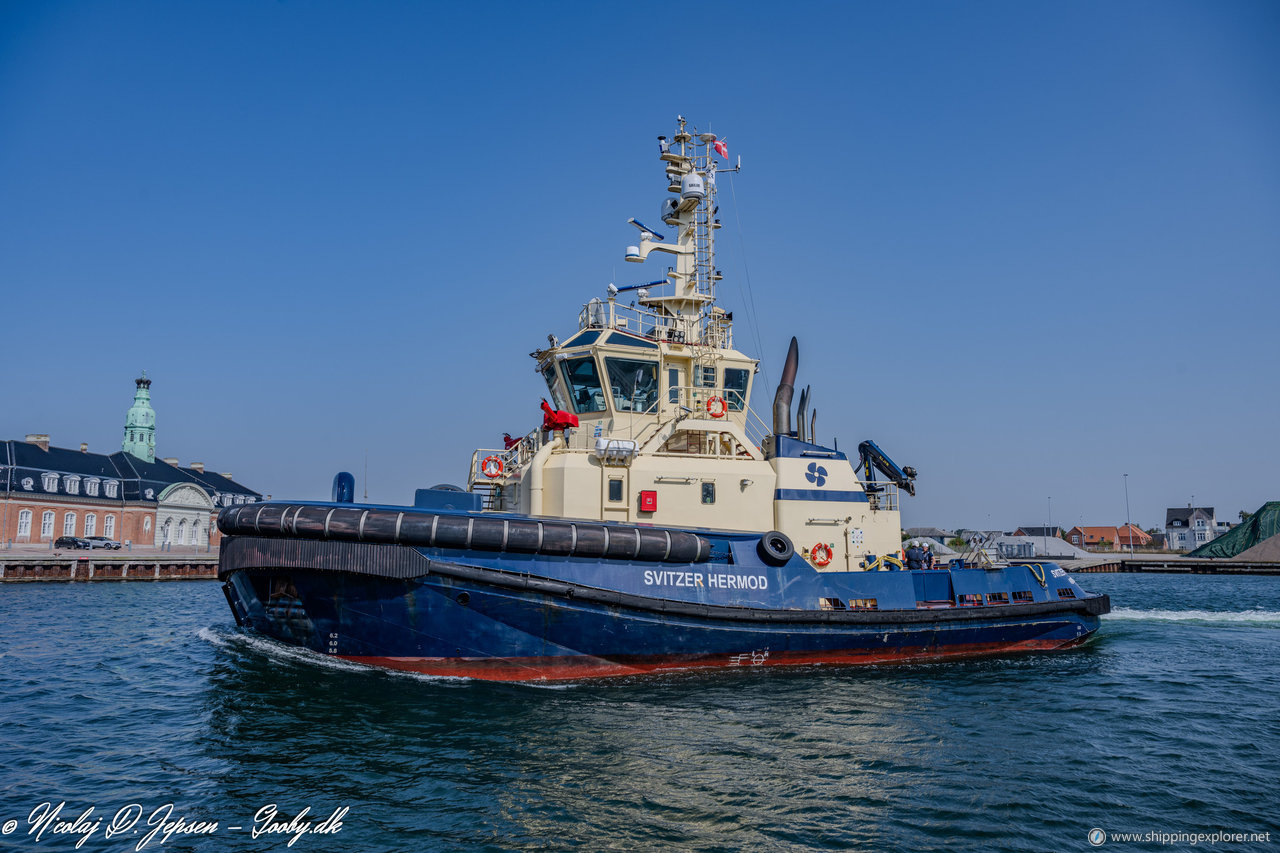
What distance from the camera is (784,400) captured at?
14328 mm

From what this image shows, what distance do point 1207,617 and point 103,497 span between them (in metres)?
56.8

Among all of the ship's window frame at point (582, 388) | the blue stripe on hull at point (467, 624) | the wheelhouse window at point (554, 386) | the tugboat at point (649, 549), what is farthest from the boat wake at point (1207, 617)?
the wheelhouse window at point (554, 386)

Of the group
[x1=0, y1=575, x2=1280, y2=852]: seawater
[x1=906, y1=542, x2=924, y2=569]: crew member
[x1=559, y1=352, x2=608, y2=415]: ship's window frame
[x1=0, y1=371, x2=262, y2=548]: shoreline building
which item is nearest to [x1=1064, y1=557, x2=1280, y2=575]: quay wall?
[x1=906, y1=542, x2=924, y2=569]: crew member

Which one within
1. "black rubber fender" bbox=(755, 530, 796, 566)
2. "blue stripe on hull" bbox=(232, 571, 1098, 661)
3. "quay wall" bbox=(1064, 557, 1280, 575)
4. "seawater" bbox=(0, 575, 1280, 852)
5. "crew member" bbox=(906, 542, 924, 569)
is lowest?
"quay wall" bbox=(1064, 557, 1280, 575)

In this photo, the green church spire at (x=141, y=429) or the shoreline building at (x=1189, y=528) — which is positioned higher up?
the green church spire at (x=141, y=429)

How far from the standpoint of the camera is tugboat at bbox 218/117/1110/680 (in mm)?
10398

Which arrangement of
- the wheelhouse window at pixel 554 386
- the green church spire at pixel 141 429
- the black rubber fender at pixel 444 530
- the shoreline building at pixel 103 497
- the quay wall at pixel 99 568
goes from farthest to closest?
the green church spire at pixel 141 429
the shoreline building at pixel 103 497
the quay wall at pixel 99 568
the wheelhouse window at pixel 554 386
the black rubber fender at pixel 444 530

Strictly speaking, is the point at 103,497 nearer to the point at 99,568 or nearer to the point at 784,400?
the point at 99,568

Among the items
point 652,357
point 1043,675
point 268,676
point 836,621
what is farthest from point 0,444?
point 1043,675

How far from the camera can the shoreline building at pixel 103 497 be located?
140 ft

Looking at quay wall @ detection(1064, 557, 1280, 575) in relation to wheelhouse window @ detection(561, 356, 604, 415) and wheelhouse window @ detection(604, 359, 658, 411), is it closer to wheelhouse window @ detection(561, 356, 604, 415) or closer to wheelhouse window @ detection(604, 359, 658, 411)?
wheelhouse window @ detection(604, 359, 658, 411)

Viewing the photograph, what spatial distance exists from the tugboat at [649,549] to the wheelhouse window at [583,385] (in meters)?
0.04

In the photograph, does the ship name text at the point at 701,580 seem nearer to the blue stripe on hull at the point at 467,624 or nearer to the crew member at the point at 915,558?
the blue stripe on hull at the point at 467,624

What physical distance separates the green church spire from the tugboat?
199 feet
